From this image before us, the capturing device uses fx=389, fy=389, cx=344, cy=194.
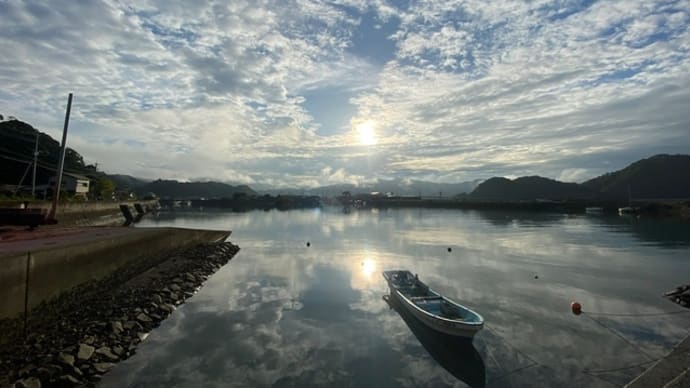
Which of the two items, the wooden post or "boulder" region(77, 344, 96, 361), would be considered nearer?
"boulder" region(77, 344, 96, 361)

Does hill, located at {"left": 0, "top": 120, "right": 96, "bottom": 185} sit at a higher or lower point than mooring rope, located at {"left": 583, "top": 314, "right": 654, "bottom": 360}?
higher

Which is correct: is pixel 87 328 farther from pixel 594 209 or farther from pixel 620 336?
pixel 594 209

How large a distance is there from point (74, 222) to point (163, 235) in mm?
24320

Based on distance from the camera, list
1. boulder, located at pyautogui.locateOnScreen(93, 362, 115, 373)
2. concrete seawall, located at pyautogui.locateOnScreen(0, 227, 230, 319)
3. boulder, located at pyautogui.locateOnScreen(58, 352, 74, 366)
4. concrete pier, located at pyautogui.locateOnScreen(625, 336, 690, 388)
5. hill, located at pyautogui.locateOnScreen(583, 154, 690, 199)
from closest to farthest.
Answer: concrete pier, located at pyautogui.locateOnScreen(625, 336, 690, 388) → boulder, located at pyautogui.locateOnScreen(58, 352, 74, 366) → boulder, located at pyautogui.locateOnScreen(93, 362, 115, 373) → concrete seawall, located at pyautogui.locateOnScreen(0, 227, 230, 319) → hill, located at pyautogui.locateOnScreen(583, 154, 690, 199)

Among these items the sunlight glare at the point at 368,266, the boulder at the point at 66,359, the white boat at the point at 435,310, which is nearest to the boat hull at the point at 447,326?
the white boat at the point at 435,310

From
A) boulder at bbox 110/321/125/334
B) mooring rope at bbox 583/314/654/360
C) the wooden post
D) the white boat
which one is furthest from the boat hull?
the wooden post

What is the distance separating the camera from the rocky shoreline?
33.5ft

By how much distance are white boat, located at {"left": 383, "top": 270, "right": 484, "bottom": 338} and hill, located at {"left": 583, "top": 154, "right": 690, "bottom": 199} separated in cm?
19872

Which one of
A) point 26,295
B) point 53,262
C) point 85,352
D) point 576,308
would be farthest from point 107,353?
point 576,308

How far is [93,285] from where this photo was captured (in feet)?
56.1

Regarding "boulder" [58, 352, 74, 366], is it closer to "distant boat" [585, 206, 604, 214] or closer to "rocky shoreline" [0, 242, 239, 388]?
"rocky shoreline" [0, 242, 239, 388]

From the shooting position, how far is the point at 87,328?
12953 millimetres

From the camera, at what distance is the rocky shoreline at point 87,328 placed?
10.2 meters

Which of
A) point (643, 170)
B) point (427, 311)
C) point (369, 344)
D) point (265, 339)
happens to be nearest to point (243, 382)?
point (265, 339)
